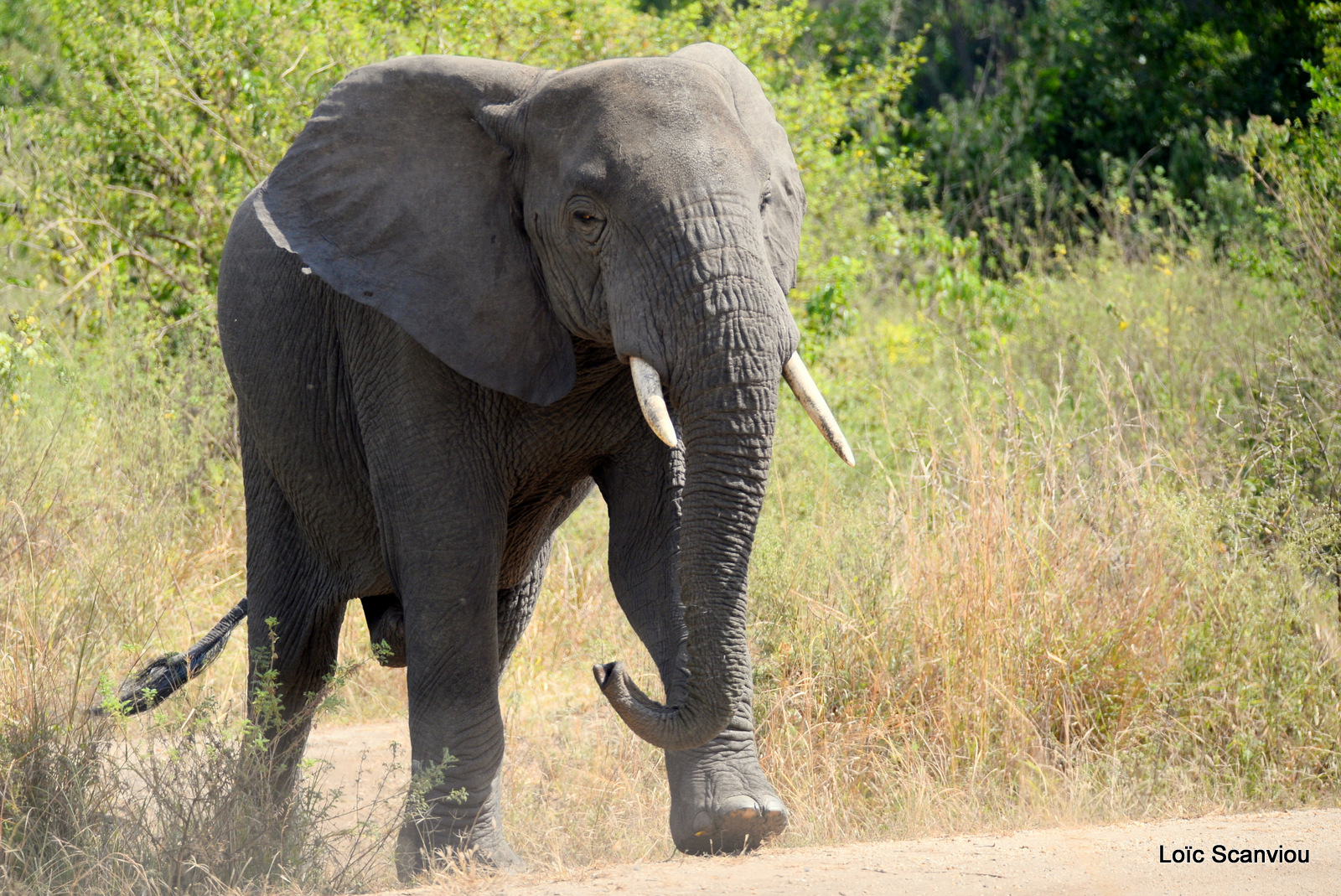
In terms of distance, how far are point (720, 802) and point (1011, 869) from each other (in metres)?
0.80

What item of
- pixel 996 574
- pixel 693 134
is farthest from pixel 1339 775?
pixel 693 134

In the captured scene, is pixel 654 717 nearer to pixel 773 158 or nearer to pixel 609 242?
pixel 609 242

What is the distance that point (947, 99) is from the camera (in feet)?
55.6

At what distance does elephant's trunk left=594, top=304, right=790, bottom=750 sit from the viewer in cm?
346

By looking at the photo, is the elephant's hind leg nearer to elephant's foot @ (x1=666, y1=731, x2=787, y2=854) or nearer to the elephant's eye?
elephant's foot @ (x1=666, y1=731, x2=787, y2=854)

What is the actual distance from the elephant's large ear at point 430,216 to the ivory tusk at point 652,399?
1.48 ft

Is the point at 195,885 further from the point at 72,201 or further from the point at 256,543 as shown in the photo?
the point at 72,201

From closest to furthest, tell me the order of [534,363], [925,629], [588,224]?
1. [588,224]
2. [534,363]
3. [925,629]

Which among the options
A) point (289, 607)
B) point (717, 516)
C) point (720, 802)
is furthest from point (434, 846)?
point (717, 516)

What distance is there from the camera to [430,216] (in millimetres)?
4074

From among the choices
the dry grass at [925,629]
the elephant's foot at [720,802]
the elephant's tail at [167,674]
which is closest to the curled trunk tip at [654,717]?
the elephant's foot at [720,802]

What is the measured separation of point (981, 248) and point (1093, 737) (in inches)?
408

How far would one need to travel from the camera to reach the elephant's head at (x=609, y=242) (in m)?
3.51

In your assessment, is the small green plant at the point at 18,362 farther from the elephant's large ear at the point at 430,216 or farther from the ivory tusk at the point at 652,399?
the ivory tusk at the point at 652,399
